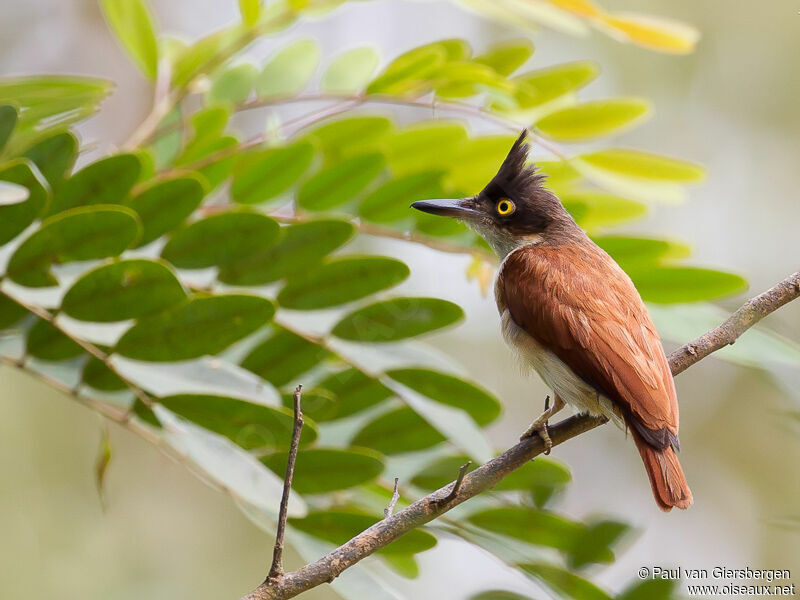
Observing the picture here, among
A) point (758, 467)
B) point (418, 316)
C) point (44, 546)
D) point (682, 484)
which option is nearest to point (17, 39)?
point (44, 546)

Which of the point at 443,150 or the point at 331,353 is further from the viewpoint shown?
the point at 443,150

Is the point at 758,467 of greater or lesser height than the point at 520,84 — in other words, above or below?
below

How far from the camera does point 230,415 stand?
2.38m

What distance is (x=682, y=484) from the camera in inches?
101

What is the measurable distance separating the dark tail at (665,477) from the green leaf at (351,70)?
1574 millimetres

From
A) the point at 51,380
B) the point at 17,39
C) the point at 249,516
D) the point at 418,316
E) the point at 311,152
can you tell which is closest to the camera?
the point at 249,516

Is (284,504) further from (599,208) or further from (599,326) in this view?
(599,208)

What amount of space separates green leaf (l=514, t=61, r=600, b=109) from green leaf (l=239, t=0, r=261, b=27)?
843 millimetres

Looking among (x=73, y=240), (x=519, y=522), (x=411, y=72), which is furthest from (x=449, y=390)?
(x=73, y=240)

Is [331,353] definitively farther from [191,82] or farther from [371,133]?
[191,82]

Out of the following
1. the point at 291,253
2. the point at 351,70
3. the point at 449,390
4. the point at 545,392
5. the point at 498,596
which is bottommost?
the point at 545,392

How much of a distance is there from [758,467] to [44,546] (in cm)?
594

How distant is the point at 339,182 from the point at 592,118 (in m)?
0.84

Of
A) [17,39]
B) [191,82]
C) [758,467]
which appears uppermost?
[191,82]
